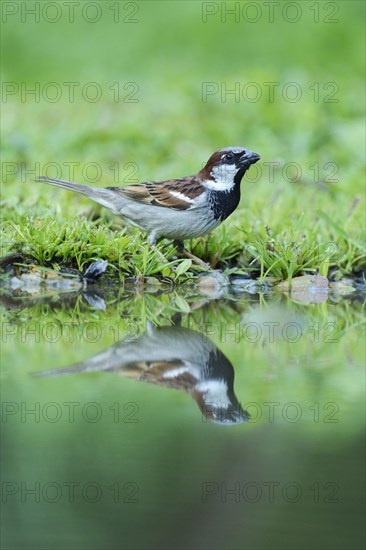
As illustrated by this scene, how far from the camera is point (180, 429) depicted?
153 inches

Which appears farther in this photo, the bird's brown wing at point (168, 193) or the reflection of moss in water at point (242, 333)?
the bird's brown wing at point (168, 193)

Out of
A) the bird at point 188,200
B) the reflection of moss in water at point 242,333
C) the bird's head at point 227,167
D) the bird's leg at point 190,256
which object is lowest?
the reflection of moss in water at point 242,333

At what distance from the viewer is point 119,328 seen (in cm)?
557

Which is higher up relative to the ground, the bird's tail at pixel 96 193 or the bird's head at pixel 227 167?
the bird's head at pixel 227 167

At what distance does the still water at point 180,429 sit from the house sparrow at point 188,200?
1120 millimetres

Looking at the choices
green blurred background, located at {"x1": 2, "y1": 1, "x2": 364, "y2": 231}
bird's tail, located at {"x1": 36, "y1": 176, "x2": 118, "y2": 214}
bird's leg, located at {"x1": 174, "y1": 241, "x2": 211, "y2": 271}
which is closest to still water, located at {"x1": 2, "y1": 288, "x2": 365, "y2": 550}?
bird's leg, located at {"x1": 174, "y1": 241, "x2": 211, "y2": 271}

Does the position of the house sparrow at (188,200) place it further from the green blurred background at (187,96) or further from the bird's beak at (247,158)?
the green blurred background at (187,96)

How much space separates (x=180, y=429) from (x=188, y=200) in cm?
341

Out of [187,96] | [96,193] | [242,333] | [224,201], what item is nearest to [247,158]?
[224,201]

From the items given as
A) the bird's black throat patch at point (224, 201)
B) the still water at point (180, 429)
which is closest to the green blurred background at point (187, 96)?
the bird's black throat patch at point (224, 201)

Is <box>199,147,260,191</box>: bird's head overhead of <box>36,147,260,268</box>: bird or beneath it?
overhead

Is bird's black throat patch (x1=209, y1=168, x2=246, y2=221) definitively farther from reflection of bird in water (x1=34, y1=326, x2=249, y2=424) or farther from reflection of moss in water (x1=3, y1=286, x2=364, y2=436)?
reflection of bird in water (x1=34, y1=326, x2=249, y2=424)

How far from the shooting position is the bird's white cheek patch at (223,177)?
7.21 metres

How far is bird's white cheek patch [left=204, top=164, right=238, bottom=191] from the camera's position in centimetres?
721
